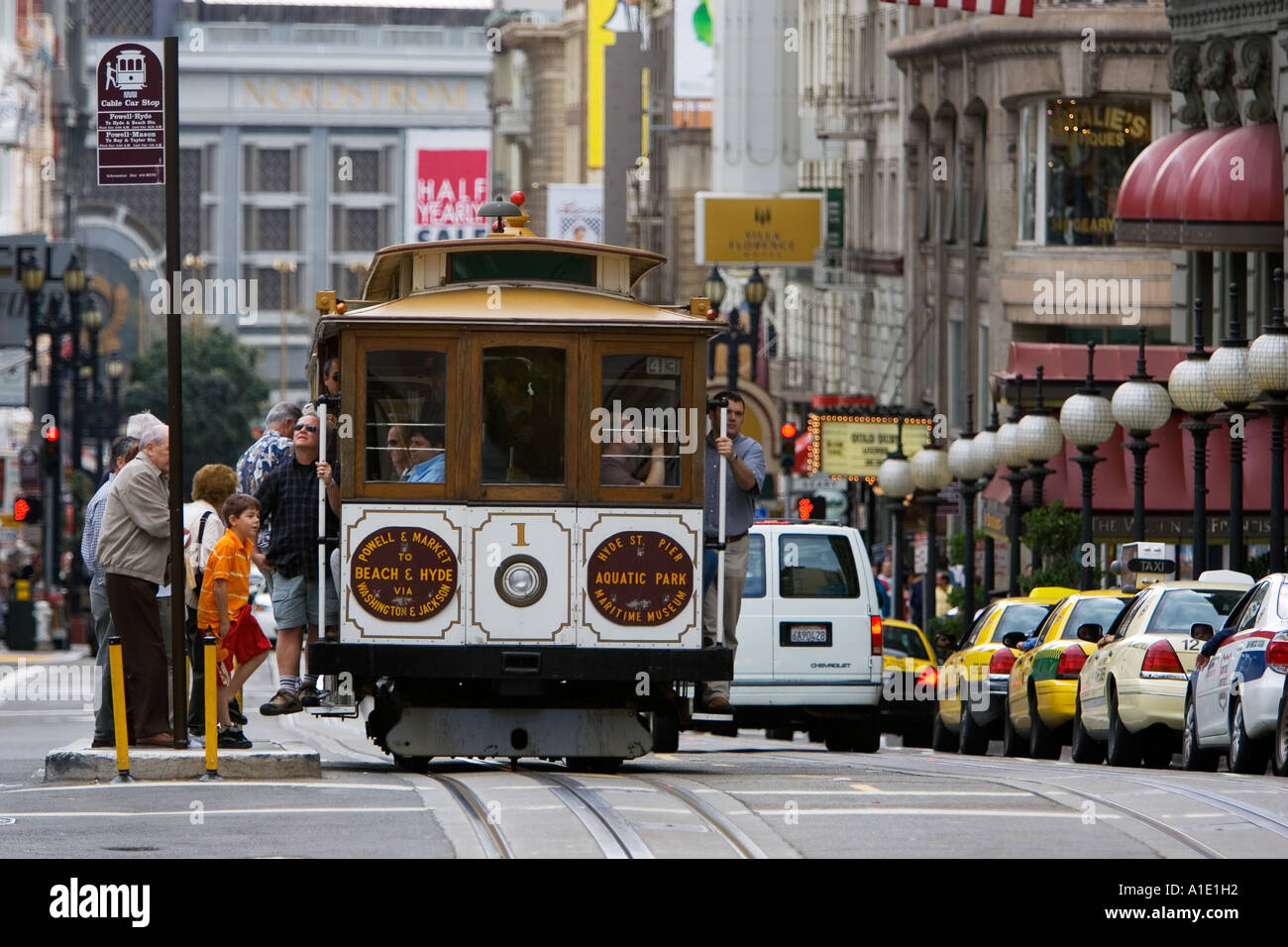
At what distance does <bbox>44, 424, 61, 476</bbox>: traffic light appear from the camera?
168ft

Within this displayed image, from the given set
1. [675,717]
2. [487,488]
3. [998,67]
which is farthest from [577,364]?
[998,67]

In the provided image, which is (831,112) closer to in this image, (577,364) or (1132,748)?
(1132,748)

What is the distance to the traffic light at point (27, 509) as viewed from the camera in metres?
47.8

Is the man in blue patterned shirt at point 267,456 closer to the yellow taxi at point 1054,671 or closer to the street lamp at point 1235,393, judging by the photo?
the yellow taxi at point 1054,671

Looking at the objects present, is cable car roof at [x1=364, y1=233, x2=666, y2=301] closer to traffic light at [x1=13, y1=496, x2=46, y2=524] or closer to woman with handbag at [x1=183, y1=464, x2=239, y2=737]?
woman with handbag at [x1=183, y1=464, x2=239, y2=737]

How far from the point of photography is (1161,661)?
1973 centimetres

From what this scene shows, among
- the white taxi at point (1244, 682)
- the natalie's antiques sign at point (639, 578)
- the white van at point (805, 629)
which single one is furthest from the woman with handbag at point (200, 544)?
the white taxi at point (1244, 682)

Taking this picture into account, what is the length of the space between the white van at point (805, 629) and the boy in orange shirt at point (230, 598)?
20.6 ft

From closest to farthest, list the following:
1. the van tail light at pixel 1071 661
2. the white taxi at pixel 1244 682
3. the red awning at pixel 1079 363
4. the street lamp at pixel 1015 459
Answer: the white taxi at pixel 1244 682 < the van tail light at pixel 1071 661 < the street lamp at pixel 1015 459 < the red awning at pixel 1079 363

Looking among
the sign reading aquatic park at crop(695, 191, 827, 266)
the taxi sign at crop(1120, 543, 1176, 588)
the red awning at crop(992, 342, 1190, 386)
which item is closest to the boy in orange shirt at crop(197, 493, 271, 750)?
the taxi sign at crop(1120, 543, 1176, 588)

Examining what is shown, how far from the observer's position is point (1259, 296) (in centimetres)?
3422

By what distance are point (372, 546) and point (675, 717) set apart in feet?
7.16

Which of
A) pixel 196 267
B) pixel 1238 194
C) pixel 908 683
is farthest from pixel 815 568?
pixel 196 267

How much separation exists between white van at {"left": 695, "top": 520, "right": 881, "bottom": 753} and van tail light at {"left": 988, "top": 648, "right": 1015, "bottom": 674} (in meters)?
2.56
